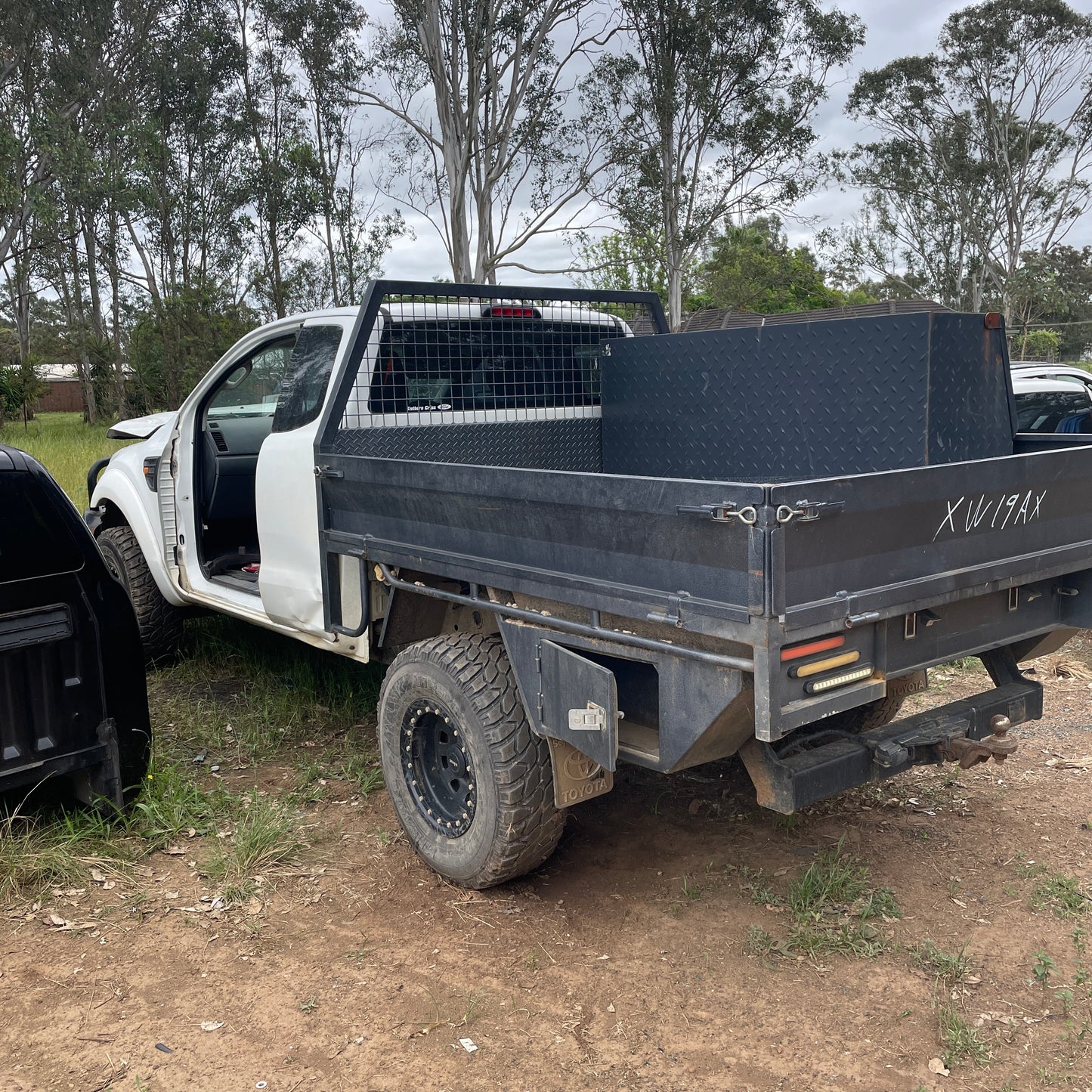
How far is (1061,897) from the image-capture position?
354cm

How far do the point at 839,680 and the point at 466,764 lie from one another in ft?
4.44

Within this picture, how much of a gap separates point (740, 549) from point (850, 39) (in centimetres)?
2456

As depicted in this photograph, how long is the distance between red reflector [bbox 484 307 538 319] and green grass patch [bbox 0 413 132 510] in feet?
9.56

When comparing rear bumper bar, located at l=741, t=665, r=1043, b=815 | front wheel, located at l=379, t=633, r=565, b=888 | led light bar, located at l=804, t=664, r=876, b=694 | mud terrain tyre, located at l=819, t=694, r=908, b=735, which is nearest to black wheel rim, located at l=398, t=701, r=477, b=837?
front wheel, located at l=379, t=633, r=565, b=888

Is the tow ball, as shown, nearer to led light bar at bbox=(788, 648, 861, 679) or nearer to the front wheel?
led light bar at bbox=(788, 648, 861, 679)


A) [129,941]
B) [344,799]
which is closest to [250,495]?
[344,799]

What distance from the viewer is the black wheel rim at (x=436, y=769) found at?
3.58 meters

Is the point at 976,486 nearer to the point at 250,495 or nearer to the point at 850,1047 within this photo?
the point at 850,1047

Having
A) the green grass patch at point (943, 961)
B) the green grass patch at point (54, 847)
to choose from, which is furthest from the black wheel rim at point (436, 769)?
the green grass patch at point (943, 961)

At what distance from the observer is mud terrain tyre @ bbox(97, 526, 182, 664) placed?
5.97 metres

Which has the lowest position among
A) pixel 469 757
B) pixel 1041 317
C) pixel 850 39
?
pixel 469 757

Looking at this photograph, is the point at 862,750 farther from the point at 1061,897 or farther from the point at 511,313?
the point at 511,313

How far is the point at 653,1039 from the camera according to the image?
9.25 feet

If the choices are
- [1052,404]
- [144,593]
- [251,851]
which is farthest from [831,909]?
[1052,404]
